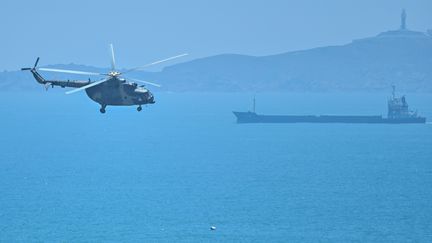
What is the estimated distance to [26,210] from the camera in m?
198

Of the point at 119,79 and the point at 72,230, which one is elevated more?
the point at 119,79

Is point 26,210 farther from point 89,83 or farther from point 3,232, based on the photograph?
point 89,83

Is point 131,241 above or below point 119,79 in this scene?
below

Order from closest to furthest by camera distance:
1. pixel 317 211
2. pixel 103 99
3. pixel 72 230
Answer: pixel 103 99 < pixel 72 230 < pixel 317 211

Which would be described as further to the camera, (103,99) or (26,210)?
(26,210)

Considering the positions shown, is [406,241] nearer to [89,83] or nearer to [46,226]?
[46,226]

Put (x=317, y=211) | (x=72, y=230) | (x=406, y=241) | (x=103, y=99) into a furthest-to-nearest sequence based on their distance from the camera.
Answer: (x=317, y=211), (x=72, y=230), (x=406, y=241), (x=103, y=99)

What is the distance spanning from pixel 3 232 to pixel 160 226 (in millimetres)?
31083

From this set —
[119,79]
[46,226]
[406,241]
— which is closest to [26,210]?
[46,226]

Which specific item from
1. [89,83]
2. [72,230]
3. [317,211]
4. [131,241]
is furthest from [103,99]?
[317,211]

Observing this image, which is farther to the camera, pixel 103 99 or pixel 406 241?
pixel 406 241

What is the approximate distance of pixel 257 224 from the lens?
603 feet

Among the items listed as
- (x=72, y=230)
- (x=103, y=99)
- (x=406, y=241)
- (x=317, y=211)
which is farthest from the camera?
(x=317, y=211)

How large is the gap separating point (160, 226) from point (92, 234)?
637 inches
